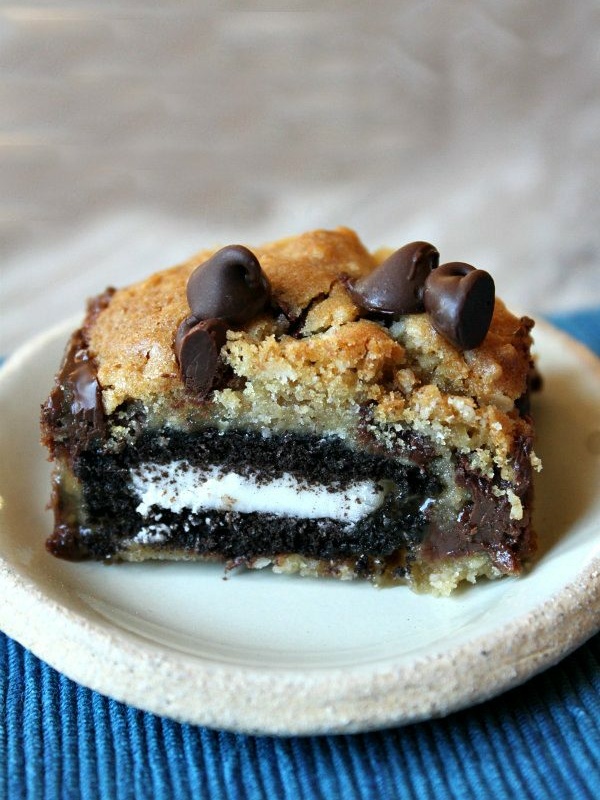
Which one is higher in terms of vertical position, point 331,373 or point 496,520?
point 331,373

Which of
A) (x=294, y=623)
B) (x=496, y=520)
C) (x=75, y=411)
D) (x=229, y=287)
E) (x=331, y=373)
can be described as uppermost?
(x=229, y=287)

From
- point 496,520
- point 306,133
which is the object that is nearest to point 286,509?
point 496,520

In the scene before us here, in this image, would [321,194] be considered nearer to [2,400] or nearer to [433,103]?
[433,103]

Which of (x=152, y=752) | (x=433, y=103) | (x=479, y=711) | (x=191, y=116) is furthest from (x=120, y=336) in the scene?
(x=433, y=103)

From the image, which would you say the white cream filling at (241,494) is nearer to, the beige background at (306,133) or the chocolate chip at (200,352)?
the chocolate chip at (200,352)

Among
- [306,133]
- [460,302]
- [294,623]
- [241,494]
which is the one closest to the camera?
[460,302]

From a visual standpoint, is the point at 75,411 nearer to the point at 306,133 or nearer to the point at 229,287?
the point at 229,287

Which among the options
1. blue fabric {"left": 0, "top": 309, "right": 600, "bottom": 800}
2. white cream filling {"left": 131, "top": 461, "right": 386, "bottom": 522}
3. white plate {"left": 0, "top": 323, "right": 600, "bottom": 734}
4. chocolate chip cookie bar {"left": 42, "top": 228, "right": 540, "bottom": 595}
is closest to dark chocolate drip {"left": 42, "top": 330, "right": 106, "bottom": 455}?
chocolate chip cookie bar {"left": 42, "top": 228, "right": 540, "bottom": 595}
